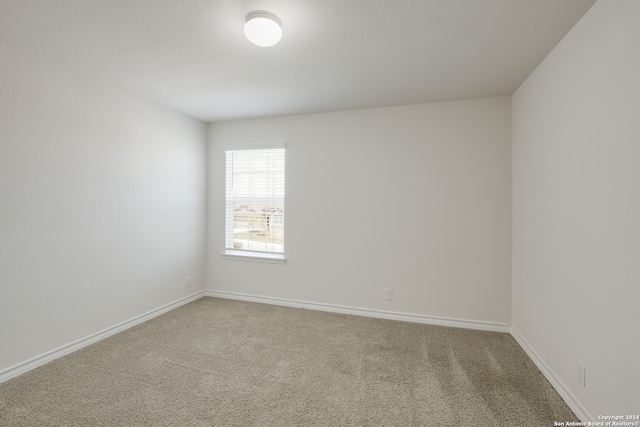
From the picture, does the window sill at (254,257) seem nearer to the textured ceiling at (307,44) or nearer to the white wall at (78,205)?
the white wall at (78,205)

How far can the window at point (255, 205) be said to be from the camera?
12.6 feet

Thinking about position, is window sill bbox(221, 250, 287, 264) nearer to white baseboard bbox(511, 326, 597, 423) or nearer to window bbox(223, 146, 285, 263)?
window bbox(223, 146, 285, 263)

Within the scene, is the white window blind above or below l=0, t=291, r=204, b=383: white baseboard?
above

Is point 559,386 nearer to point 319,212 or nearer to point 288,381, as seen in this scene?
point 288,381

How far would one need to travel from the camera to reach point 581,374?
1.75 meters

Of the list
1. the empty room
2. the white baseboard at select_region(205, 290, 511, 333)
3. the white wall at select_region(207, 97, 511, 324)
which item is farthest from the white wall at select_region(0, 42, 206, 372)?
the white wall at select_region(207, 97, 511, 324)

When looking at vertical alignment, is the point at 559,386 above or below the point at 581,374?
below

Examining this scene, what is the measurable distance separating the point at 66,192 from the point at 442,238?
12.1ft

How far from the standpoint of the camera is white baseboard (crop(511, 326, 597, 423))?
1.70 metres

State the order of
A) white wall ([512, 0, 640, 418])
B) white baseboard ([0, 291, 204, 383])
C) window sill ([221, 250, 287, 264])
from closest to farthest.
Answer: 1. white wall ([512, 0, 640, 418])
2. white baseboard ([0, 291, 204, 383])
3. window sill ([221, 250, 287, 264])

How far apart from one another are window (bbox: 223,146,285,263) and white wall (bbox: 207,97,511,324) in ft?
0.49

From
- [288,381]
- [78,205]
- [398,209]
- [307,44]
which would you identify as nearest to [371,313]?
[398,209]

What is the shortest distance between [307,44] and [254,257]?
8.89 feet

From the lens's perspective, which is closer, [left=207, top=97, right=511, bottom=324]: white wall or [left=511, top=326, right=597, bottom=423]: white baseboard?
[left=511, top=326, right=597, bottom=423]: white baseboard
